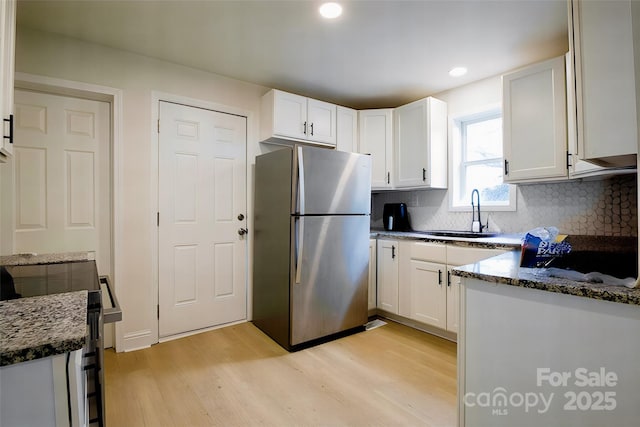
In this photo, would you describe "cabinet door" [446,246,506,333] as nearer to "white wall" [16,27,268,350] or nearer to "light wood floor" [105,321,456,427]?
"light wood floor" [105,321,456,427]

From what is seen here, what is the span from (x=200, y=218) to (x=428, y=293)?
2.14 m

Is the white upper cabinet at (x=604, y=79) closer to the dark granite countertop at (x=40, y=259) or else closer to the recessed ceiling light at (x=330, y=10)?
the recessed ceiling light at (x=330, y=10)

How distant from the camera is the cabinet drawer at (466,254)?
2248 millimetres

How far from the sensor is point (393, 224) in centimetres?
353

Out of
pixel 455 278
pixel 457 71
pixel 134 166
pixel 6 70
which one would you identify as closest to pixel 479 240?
pixel 455 278

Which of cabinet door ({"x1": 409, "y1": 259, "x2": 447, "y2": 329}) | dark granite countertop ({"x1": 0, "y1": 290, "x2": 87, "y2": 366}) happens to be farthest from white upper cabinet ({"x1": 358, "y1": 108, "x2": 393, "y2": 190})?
dark granite countertop ({"x1": 0, "y1": 290, "x2": 87, "y2": 366})

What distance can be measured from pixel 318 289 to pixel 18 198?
2250 mm

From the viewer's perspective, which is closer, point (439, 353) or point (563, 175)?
point (563, 175)

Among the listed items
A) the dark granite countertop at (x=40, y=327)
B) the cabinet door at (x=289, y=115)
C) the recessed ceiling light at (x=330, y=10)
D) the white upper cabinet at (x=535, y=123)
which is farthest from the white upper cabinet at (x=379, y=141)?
the dark granite countertop at (x=40, y=327)

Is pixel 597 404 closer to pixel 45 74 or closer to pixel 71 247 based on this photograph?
pixel 71 247

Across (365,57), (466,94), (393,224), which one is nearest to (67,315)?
(365,57)

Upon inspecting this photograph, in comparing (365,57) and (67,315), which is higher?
(365,57)

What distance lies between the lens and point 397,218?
3521 millimetres

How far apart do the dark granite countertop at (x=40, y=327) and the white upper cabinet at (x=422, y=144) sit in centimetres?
292
